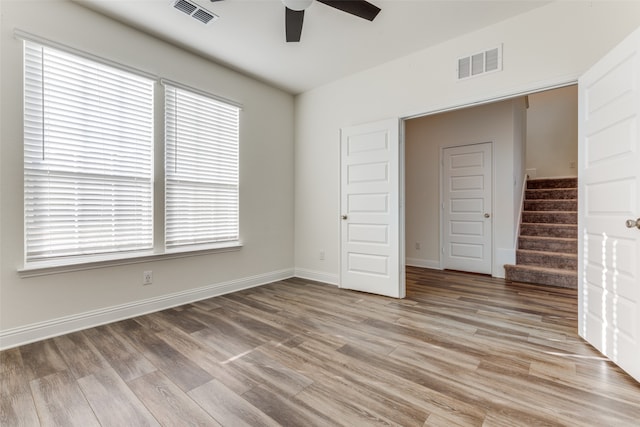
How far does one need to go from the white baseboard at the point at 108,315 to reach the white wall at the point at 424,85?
1.24 meters

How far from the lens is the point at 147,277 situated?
118 inches

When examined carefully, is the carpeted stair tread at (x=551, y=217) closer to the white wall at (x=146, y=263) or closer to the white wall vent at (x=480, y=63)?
the white wall vent at (x=480, y=63)

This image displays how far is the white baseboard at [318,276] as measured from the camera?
414 cm

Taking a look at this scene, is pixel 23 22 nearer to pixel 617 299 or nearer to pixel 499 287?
pixel 617 299

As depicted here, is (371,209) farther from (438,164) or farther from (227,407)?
(227,407)

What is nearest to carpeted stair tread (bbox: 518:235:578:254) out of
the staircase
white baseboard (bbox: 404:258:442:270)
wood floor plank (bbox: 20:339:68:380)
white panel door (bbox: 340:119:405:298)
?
the staircase

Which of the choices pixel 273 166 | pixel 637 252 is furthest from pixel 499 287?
pixel 273 166

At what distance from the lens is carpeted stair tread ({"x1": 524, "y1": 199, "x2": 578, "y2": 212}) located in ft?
16.1

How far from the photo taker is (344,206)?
391 cm

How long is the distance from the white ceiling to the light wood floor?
2861 mm

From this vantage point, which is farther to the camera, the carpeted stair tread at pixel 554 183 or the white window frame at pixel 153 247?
the carpeted stair tread at pixel 554 183

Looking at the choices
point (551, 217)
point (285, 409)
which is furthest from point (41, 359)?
point (551, 217)

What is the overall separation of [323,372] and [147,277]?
84.3 inches

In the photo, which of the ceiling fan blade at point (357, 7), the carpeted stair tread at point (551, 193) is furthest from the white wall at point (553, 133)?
the ceiling fan blade at point (357, 7)
